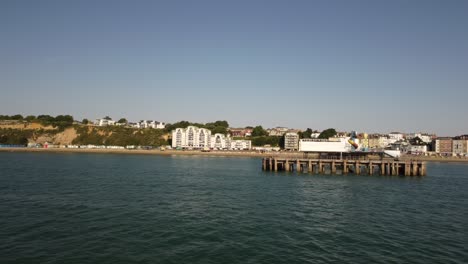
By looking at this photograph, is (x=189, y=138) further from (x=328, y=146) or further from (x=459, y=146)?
(x=459, y=146)

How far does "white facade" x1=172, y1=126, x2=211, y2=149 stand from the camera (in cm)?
16588

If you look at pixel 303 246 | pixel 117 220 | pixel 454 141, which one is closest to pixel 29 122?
pixel 117 220

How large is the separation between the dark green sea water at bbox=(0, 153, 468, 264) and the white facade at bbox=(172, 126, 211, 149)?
123 metres

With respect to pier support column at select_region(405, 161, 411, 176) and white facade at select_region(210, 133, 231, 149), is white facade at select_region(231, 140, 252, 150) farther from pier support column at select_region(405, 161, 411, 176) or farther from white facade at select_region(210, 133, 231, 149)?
pier support column at select_region(405, 161, 411, 176)

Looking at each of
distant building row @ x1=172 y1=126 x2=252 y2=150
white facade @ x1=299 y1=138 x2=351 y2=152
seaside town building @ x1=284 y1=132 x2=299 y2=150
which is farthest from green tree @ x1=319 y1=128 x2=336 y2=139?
white facade @ x1=299 y1=138 x2=351 y2=152

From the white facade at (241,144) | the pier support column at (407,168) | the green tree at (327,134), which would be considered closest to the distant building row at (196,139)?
the white facade at (241,144)

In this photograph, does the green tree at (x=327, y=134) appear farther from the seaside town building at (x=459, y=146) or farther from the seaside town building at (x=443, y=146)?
the seaside town building at (x=459, y=146)

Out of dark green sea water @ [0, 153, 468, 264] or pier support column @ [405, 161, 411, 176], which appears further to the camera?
pier support column @ [405, 161, 411, 176]

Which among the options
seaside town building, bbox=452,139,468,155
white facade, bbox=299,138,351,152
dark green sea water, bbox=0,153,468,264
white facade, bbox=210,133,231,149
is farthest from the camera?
white facade, bbox=210,133,231,149

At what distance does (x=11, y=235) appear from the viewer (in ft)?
68.3

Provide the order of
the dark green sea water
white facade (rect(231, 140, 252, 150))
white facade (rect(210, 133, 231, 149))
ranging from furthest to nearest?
white facade (rect(231, 140, 252, 150)) → white facade (rect(210, 133, 231, 149)) → the dark green sea water

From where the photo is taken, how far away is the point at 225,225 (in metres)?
24.6

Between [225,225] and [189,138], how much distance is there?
473 ft

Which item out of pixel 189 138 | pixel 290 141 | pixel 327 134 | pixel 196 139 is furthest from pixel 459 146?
pixel 189 138
